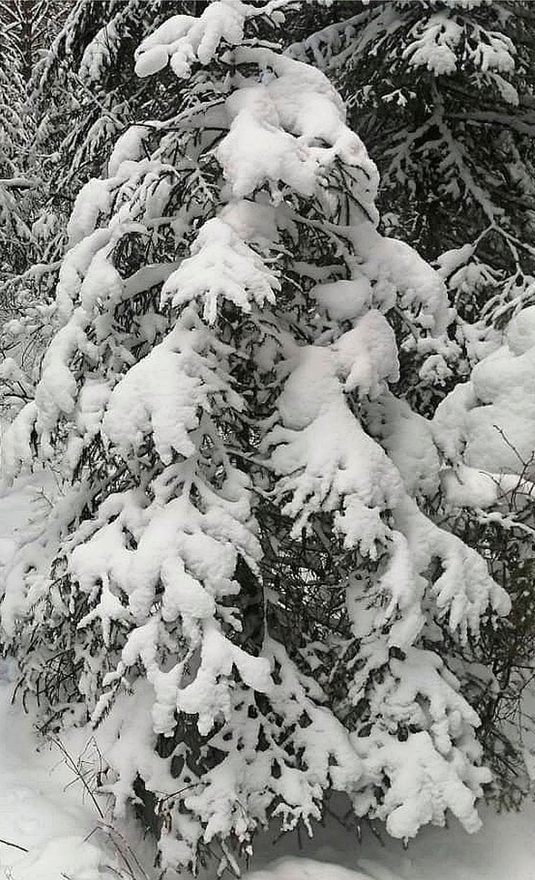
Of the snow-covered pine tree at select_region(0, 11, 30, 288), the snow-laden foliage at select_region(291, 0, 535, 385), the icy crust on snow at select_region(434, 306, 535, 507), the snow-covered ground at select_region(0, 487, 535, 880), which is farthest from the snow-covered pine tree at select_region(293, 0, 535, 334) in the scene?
the snow-covered pine tree at select_region(0, 11, 30, 288)

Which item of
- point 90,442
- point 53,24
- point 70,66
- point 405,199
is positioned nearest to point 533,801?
point 90,442

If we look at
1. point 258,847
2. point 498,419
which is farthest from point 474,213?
point 258,847

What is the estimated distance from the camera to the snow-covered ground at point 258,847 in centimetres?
439

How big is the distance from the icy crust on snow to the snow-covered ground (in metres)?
2.27

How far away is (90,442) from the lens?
4.55 metres

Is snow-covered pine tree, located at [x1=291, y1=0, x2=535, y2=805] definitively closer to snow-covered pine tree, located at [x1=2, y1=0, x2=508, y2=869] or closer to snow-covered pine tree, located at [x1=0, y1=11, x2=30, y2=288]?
snow-covered pine tree, located at [x1=2, y1=0, x2=508, y2=869]

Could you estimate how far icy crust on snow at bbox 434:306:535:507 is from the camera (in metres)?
5.07

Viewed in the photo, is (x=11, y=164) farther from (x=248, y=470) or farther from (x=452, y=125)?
(x=248, y=470)

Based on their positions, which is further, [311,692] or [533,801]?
[533,801]

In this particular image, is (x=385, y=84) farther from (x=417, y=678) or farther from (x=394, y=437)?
(x=417, y=678)

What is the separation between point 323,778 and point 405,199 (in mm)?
5082

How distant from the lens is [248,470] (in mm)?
4746

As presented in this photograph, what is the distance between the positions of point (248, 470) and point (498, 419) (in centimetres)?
189

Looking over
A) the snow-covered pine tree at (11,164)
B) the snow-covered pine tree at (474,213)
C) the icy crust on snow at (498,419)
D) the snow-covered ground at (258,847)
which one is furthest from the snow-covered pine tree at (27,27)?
the snow-covered ground at (258,847)
